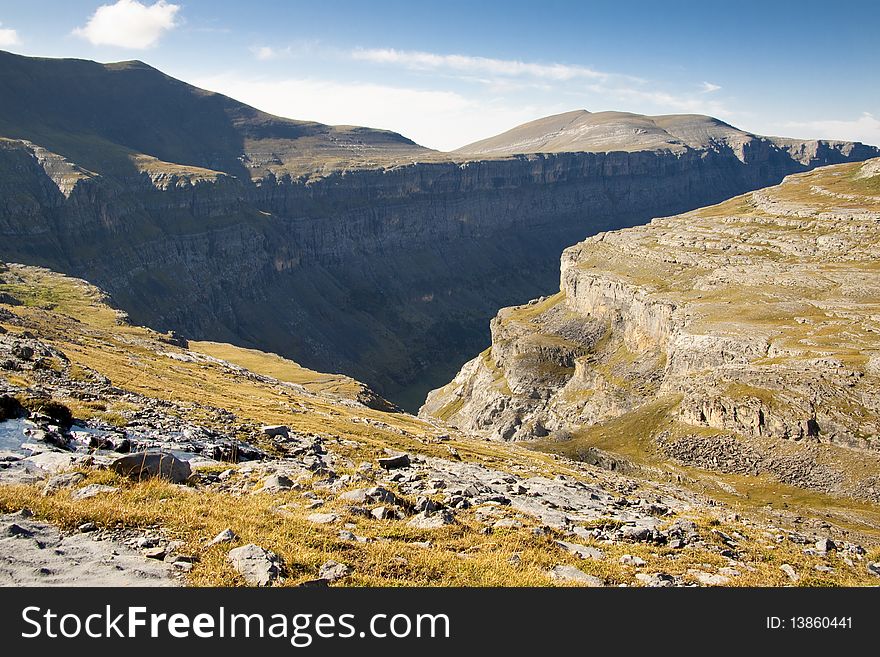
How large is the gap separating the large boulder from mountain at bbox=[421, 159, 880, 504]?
6648 cm

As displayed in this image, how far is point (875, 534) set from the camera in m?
57.8

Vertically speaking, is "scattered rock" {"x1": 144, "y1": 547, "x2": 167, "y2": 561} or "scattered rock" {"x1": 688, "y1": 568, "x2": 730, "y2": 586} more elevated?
"scattered rock" {"x1": 144, "y1": 547, "x2": 167, "y2": 561}

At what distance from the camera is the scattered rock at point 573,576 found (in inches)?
707

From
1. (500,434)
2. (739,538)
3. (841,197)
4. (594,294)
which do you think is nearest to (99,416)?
(739,538)

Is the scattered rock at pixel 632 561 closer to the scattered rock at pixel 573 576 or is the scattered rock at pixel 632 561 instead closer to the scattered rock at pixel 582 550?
the scattered rock at pixel 582 550

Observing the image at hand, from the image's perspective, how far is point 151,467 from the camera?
73.4ft

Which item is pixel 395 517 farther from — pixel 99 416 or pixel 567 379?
pixel 567 379

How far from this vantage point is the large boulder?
21453 millimetres

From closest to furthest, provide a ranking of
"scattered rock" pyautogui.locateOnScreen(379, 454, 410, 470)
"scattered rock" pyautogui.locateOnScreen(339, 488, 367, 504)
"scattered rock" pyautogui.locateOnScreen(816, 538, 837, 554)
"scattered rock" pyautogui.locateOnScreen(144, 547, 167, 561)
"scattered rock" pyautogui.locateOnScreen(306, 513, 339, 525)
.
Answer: "scattered rock" pyautogui.locateOnScreen(144, 547, 167, 561) → "scattered rock" pyautogui.locateOnScreen(306, 513, 339, 525) → "scattered rock" pyautogui.locateOnScreen(339, 488, 367, 504) → "scattered rock" pyautogui.locateOnScreen(816, 538, 837, 554) → "scattered rock" pyautogui.locateOnScreen(379, 454, 410, 470)

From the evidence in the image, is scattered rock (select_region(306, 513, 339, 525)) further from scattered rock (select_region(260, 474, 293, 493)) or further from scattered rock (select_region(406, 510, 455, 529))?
scattered rock (select_region(260, 474, 293, 493))

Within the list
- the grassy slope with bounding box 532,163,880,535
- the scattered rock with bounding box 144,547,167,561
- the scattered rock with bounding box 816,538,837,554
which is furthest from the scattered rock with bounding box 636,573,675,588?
the grassy slope with bounding box 532,163,880,535

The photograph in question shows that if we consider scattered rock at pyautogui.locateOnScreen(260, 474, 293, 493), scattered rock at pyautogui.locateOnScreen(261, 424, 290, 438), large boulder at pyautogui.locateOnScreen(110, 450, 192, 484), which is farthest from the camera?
scattered rock at pyautogui.locateOnScreen(261, 424, 290, 438)

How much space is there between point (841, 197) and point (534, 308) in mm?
70934

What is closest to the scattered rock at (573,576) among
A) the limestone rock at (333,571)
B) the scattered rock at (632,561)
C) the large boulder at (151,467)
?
the scattered rock at (632,561)
